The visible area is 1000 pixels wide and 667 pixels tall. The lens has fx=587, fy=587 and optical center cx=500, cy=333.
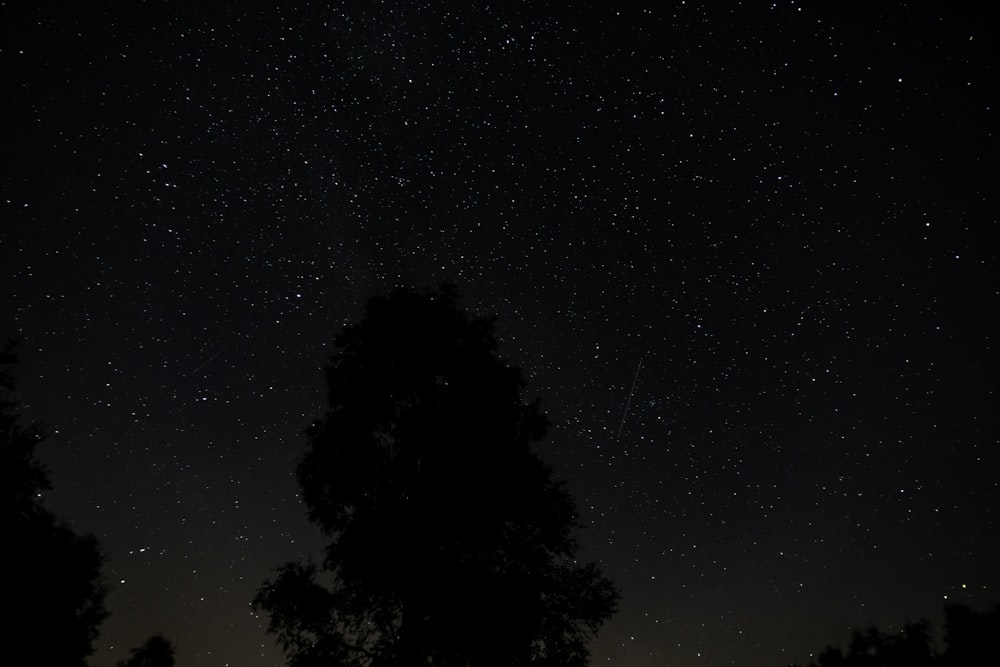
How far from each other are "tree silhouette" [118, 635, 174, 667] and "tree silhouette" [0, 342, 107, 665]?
14.3 m

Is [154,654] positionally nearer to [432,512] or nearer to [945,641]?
[432,512]

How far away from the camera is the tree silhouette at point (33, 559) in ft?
43.3

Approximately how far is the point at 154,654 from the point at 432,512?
2893cm

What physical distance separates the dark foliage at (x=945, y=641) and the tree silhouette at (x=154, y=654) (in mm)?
37676

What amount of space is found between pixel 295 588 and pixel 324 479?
5.54 ft

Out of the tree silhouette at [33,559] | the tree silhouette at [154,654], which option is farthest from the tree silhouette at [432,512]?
the tree silhouette at [154,654]

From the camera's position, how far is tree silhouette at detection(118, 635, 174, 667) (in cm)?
2869

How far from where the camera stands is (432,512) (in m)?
9.09

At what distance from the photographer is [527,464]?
32.4 feet

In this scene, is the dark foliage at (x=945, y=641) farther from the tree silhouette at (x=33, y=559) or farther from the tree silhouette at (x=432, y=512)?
the tree silhouette at (x=33, y=559)

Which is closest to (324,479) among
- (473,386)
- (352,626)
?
(352,626)

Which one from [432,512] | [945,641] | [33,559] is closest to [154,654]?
[33,559]

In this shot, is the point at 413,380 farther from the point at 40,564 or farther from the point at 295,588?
the point at 40,564

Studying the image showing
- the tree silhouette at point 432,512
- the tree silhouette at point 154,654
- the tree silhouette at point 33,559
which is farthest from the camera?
the tree silhouette at point 154,654
